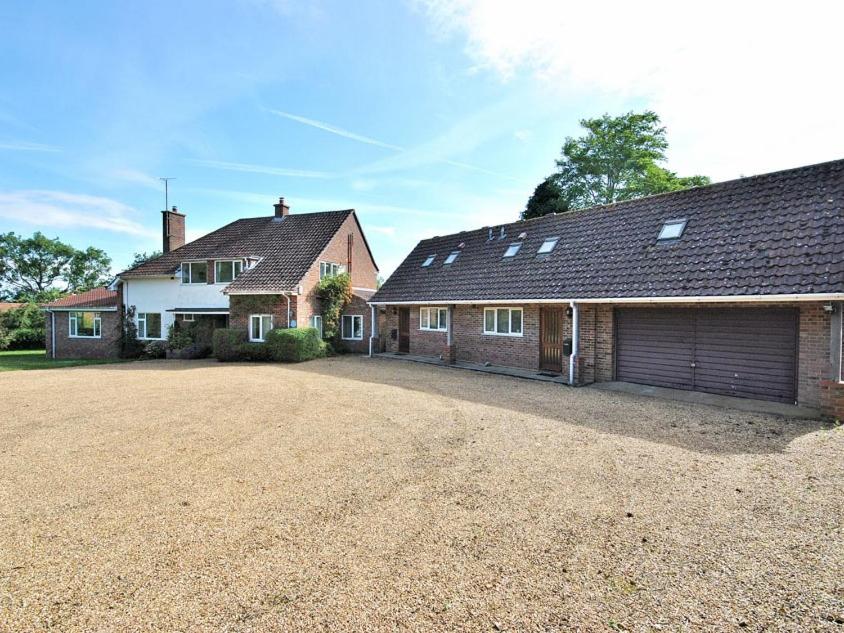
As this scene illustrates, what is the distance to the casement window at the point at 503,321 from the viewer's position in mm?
15312

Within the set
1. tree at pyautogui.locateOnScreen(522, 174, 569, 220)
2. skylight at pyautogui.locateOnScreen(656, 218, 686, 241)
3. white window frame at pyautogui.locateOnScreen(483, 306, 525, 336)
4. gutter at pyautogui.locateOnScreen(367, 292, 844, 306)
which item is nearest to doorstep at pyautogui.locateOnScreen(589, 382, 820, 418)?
gutter at pyautogui.locateOnScreen(367, 292, 844, 306)

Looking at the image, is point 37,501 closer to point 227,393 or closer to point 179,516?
point 179,516

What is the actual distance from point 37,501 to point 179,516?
185cm

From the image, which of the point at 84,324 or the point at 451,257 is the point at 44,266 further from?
the point at 451,257

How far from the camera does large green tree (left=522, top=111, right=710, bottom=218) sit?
102 feet

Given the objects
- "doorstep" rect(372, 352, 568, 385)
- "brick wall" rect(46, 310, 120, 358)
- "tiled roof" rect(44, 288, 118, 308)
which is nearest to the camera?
"doorstep" rect(372, 352, 568, 385)

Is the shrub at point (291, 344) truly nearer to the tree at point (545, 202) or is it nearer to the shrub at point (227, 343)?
the shrub at point (227, 343)

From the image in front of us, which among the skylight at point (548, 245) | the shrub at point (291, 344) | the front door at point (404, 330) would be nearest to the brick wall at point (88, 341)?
the shrub at point (291, 344)

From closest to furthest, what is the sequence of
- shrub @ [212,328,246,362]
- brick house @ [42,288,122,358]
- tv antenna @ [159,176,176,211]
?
shrub @ [212,328,246,362] < brick house @ [42,288,122,358] < tv antenna @ [159,176,176,211]

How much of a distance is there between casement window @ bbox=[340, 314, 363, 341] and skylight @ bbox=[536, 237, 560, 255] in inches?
405

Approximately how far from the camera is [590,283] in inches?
498

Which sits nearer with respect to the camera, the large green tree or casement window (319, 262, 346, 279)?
casement window (319, 262, 346, 279)

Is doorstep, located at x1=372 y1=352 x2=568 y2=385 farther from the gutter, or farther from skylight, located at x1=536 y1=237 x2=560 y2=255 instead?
skylight, located at x1=536 y1=237 x2=560 y2=255

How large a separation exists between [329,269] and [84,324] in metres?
15.5
